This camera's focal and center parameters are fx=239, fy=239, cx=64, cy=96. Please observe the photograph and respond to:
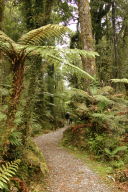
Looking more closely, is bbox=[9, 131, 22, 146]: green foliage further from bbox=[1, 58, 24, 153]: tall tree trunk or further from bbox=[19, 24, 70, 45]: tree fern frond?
bbox=[19, 24, 70, 45]: tree fern frond

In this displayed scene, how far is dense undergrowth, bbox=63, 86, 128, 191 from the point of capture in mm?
6398

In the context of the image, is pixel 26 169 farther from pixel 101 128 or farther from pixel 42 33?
pixel 101 128

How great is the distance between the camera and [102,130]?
746 cm

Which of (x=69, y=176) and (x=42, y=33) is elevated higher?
(x=42, y=33)

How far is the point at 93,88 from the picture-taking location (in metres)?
8.12

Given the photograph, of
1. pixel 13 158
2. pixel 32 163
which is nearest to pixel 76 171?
pixel 32 163

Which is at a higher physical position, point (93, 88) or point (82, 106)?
point (93, 88)

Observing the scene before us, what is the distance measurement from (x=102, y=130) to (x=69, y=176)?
95.3 inches

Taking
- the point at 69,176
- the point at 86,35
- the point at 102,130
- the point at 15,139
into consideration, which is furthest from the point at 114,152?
the point at 86,35

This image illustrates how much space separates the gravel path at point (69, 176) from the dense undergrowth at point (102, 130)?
648 millimetres

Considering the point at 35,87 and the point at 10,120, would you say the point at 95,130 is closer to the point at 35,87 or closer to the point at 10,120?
the point at 35,87

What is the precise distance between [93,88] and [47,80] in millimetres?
9271

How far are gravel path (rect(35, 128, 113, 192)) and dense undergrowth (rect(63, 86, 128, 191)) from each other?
0.65 m

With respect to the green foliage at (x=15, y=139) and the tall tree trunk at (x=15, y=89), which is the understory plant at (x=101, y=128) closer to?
the green foliage at (x=15, y=139)
